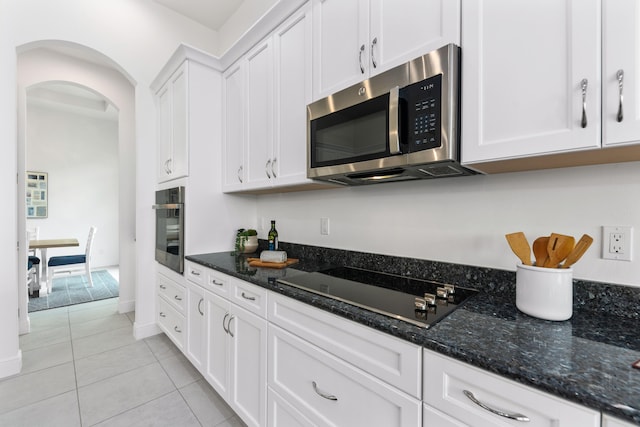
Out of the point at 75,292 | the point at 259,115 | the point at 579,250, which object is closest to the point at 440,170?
the point at 579,250

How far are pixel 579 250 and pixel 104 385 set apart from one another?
2845 mm

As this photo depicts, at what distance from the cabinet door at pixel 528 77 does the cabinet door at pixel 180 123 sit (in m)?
2.04

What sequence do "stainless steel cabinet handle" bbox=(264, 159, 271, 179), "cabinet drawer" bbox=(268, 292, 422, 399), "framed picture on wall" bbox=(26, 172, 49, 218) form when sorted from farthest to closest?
1. "framed picture on wall" bbox=(26, 172, 49, 218)
2. "stainless steel cabinet handle" bbox=(264, 159, 271, 179)
3. "cabinet drawer" bbox=(268, 292, 422, 399)

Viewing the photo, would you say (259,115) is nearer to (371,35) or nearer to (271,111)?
(271,111)

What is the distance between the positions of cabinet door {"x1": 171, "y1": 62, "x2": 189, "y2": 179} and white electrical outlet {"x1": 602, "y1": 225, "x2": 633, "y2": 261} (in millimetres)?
2446

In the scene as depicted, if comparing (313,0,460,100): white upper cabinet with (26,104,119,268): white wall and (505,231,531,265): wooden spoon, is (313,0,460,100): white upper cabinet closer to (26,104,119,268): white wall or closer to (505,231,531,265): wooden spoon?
(505,231,531,265): wooden spoon

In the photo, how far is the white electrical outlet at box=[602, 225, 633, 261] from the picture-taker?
0.95 metres

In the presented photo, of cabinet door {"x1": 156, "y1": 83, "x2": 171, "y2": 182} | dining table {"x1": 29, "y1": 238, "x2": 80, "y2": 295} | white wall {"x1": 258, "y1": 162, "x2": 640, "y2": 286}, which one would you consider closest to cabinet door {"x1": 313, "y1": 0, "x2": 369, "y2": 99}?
white wall {"x1": 258, "y1": 162, "x2": 640, "y2": 286}

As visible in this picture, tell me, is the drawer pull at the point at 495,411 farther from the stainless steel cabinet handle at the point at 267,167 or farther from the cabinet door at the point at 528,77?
the stainless steel cabinet handle at the point at 267,167

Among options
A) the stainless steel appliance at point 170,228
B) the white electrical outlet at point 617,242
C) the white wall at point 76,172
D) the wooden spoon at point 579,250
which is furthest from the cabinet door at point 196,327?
the white wall at point 76,172

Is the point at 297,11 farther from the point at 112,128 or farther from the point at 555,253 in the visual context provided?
the point at 112,128

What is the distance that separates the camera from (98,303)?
385 centimetres

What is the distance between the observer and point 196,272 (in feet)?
6.82

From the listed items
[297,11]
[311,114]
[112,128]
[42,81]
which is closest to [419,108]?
[311,114]
